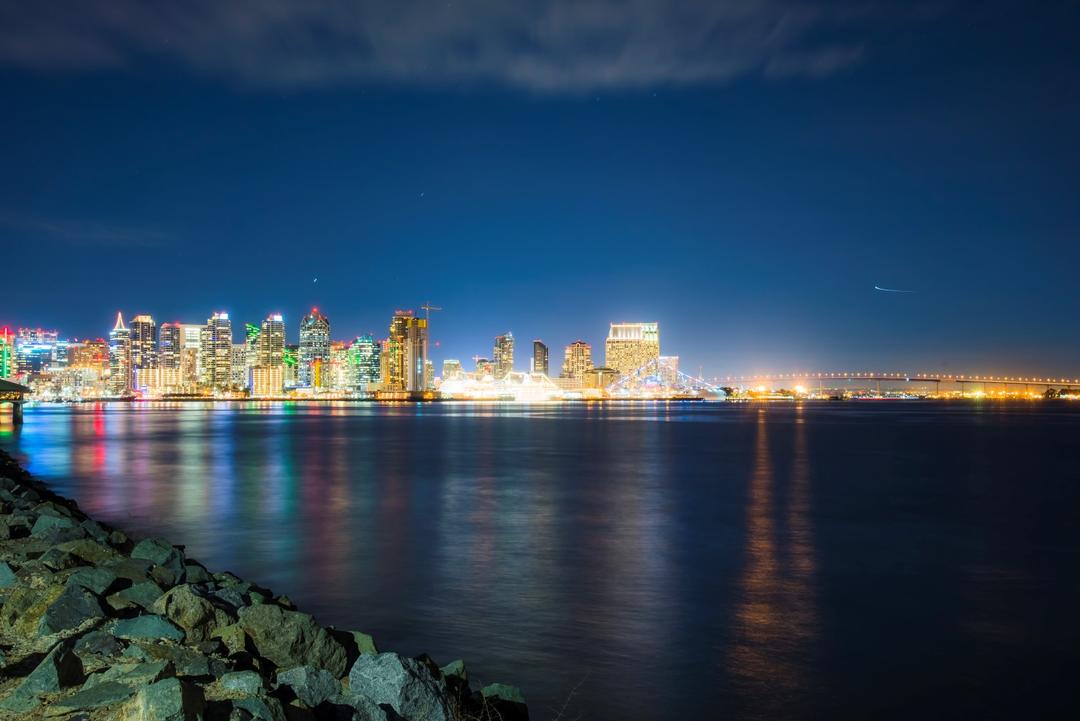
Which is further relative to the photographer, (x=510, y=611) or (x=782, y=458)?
(x=782, y=458)

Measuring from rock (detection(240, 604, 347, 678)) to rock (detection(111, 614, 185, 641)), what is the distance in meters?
0.52

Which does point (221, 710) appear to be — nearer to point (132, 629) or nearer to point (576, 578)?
point (132, 629)

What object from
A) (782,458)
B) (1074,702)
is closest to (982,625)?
(1074,702)

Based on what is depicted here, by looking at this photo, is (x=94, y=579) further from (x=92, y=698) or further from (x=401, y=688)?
(x=401, y=688)

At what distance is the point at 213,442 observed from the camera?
5031 centimetres

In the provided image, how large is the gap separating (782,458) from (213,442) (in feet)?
107

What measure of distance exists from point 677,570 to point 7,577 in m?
9.61

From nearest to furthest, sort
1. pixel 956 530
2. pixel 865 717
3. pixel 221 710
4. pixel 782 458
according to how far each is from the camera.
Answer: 1. pixel 221 710
2. pixel 865 717
3. pixel 956 530
4. pixel 782 458

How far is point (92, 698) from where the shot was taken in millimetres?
4707

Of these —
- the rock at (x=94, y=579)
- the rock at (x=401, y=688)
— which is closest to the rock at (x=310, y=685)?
the rock at (x=401, y=688)

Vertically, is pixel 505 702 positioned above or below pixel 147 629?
below

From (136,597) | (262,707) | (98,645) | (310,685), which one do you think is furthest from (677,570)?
(262,707)

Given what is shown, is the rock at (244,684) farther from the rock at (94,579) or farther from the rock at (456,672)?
the rock at (94,579)

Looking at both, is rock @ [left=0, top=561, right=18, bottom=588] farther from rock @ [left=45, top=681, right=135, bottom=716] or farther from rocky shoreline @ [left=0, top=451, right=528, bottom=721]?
rock @ [left=45, top=681, right=135, bottom=716]
